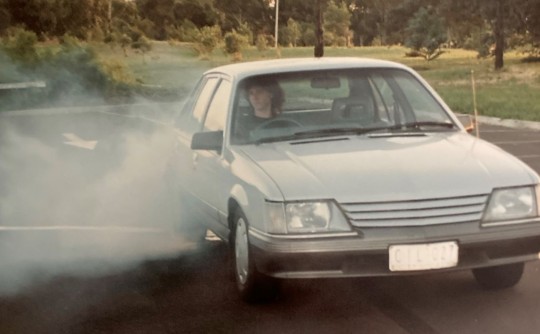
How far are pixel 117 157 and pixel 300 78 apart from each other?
8937 millimetres

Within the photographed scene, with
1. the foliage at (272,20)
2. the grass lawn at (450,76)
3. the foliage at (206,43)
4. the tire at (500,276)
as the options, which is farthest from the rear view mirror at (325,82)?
the foliage at (206,43)

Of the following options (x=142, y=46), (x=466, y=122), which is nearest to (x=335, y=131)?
(x=466, y=122)

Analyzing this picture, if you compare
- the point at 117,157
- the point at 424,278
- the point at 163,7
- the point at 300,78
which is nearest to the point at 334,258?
the point at 424,278

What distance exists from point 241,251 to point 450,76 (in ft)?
132

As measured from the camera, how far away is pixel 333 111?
7.54 meters

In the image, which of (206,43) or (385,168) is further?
(206,43)

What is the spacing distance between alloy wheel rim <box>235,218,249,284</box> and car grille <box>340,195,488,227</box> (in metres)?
0.81

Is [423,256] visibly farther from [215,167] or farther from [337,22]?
[337,22]

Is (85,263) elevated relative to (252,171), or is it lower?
lower

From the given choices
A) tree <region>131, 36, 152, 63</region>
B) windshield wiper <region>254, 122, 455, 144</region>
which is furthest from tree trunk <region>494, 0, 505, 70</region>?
windshield wiper <region>254, 122, 455, 144</region>

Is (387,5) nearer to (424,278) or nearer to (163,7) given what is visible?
(163,7)

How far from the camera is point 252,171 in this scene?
20.8 ft

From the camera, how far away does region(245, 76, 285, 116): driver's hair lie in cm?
751

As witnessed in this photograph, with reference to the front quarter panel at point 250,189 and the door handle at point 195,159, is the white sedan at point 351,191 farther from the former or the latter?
the door handle at point 195,159
